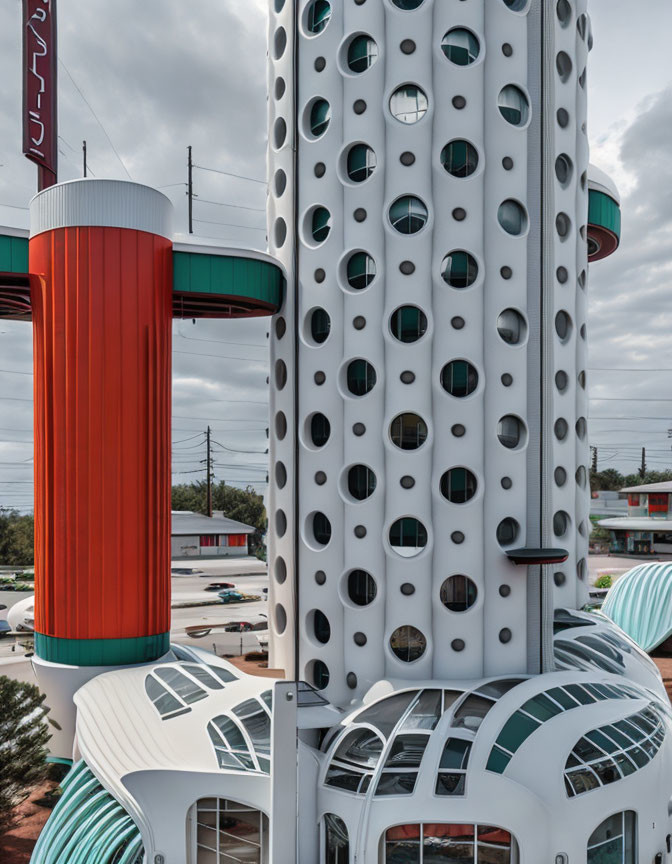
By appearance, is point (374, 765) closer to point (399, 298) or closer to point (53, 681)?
point (53, 681)

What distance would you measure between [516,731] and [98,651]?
10846 millimetres

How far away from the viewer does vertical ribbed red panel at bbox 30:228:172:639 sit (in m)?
18.9

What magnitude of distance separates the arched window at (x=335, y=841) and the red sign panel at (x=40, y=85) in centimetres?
2089

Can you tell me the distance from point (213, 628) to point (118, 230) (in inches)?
1003

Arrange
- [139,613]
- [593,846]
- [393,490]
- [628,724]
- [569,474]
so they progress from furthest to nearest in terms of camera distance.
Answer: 1. [569,474]
2. [139,613]
3. [393,490]
4. [628,724]
5. [593,846]

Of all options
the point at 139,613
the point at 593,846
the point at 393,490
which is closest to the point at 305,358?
the point at 393,490

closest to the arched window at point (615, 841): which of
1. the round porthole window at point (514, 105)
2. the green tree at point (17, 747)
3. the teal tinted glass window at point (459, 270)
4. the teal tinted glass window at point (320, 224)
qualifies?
the teal tinted glass window at point (459, 270)

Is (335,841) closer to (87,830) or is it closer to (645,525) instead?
(87,830)

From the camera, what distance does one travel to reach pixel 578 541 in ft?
80.1

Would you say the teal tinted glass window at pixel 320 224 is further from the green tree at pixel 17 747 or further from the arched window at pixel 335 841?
the arched window at pixel 335 841

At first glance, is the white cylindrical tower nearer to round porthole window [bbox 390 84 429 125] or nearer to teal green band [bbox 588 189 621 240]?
round porthole window [bbox 390 84 429 125]

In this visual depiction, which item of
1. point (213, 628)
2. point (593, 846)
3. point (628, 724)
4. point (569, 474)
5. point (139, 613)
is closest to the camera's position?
point (593, 846)

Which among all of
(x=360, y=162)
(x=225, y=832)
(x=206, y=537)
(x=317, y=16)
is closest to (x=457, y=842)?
(x=225, y=832)

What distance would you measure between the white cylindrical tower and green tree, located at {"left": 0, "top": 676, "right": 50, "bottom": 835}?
6.58 meters
